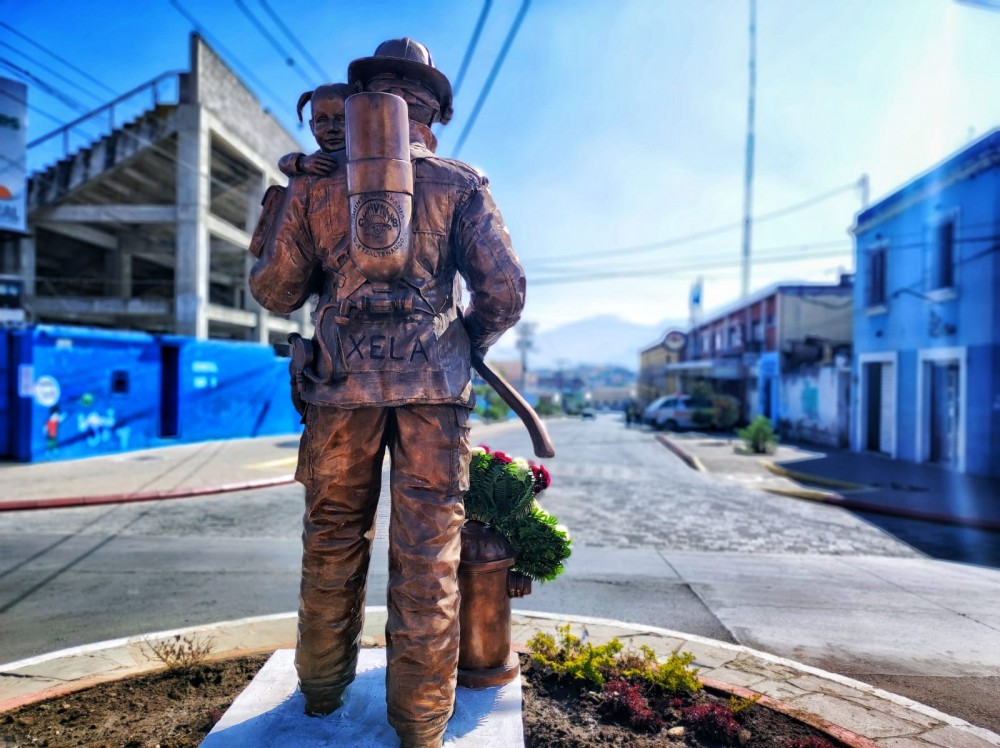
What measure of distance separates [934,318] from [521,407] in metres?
14.3

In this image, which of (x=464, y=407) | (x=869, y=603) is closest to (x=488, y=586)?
(x=464, y=407)

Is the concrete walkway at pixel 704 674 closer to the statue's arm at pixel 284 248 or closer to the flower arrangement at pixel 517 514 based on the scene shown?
the flower arrangement at pixel 517 514

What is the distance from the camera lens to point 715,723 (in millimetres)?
2494

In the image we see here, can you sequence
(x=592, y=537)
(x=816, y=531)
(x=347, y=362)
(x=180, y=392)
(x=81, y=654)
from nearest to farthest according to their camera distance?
(x=347, y=362), (x=81, y=654), (x=592, y=537), (x=816, y=531), (x=180, y=392)

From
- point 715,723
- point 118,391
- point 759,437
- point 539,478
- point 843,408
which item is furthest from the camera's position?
point 843,408

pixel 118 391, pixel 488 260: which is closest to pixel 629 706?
pixel 488 260

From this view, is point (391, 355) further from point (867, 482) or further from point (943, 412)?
point (943, 412)

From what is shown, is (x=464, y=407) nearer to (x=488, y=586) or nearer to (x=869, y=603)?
(x=488, y=586)

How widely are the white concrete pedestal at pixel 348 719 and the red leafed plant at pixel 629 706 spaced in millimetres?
397

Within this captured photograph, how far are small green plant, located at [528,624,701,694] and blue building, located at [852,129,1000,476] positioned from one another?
1218cm

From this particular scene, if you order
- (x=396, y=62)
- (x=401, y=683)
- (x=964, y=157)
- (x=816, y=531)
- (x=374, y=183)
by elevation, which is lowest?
(x=816, y=531)

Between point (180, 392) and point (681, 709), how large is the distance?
1450 centimetres

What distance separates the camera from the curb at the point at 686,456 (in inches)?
523

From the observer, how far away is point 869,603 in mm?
4672
